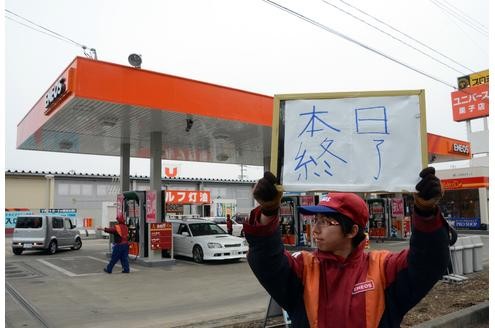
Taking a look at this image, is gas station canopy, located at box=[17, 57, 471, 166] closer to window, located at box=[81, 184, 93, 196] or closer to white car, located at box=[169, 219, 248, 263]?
white car, located at box=[169, 219, 248, 263]

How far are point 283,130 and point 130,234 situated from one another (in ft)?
45.6

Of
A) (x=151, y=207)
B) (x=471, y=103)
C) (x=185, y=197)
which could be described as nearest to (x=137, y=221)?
(x=151, y=207)

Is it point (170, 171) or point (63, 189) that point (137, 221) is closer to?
point (170, 171)

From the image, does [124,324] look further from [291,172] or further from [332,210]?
[332,210]

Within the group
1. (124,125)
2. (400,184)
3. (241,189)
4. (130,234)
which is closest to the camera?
(400,184)

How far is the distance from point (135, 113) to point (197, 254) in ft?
18.4

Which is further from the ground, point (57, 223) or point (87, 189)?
point (87, 189)

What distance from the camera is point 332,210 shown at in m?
2.25

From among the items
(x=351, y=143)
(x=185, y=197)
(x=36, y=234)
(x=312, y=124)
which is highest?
(x=312, y=124)

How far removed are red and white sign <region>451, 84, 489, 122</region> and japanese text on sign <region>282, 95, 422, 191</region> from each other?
1416 inches

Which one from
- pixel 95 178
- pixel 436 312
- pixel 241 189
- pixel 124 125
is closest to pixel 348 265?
pixel 436 312

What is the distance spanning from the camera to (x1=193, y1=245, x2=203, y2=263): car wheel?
1602 cm

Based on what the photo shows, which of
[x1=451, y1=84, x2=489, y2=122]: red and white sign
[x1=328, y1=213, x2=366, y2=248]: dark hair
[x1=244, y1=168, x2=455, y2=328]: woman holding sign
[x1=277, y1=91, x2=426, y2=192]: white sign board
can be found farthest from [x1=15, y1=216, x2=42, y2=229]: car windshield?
[x1=451, y1=84, x2=489, y2=122]: red and white sign

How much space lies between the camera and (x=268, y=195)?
2.04 metres
